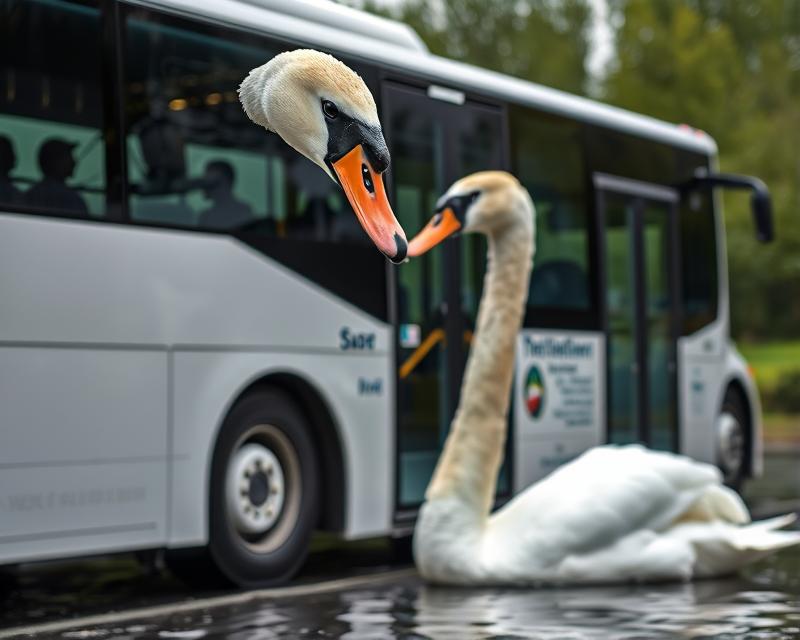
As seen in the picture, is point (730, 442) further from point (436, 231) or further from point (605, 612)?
point (605, 612)

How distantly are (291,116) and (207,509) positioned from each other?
311cm

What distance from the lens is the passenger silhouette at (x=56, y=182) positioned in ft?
24.1

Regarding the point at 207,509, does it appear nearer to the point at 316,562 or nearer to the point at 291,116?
the point at 316,562

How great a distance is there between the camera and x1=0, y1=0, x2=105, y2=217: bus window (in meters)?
7.22

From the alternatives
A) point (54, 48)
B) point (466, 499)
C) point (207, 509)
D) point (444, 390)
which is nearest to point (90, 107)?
point (54, 48)

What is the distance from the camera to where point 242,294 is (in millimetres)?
8469

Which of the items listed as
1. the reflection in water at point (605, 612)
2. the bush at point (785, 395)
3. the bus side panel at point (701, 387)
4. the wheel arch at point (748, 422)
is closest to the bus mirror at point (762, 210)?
the bus side panel at point (701, 387)

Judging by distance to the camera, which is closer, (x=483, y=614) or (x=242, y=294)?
(x=483, y=614)

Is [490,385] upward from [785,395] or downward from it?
upward

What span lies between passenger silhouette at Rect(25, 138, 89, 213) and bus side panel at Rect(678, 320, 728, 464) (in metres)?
6.99

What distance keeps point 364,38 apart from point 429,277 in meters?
1.58

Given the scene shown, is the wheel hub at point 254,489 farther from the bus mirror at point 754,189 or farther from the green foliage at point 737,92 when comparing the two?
the green foliage at point 737,92

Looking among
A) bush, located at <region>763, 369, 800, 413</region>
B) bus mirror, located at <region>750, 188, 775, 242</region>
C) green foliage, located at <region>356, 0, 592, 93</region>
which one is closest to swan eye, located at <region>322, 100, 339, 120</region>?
bus mirror, located at <region>750, 188, 775, 242</region>

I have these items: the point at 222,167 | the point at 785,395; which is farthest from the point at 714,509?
the point at 785,395
